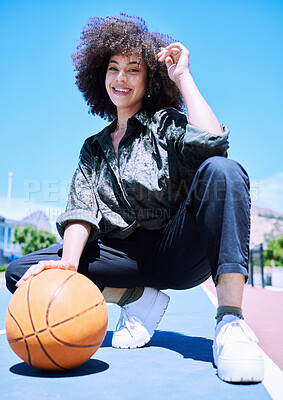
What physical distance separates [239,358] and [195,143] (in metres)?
1.18

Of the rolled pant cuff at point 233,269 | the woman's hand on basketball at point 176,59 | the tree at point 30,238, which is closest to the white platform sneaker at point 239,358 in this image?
the rolled pant cuff at point 233,269

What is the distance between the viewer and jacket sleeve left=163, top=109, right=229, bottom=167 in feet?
8.11

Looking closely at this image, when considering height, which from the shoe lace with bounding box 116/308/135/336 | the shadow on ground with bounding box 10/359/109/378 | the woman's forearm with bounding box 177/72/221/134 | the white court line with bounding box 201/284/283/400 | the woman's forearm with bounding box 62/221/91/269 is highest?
the woman's forearm with bounding box 177/72/221/134

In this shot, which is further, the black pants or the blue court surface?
the black pants

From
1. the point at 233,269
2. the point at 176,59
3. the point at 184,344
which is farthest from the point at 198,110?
the point at 184,344

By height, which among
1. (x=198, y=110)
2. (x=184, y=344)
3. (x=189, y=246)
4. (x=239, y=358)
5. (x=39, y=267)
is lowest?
(x=184, y=344)

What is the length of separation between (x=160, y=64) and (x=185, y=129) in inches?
34.8

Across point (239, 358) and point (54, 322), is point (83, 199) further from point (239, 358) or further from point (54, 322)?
point (239, 358)

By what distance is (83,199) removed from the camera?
3039mm

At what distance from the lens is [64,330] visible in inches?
82.5

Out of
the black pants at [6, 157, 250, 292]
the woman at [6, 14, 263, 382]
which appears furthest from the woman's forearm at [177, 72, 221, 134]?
the black pants at [6, 157, 250, 292]

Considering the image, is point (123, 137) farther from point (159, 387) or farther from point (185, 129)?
point (159, 387)

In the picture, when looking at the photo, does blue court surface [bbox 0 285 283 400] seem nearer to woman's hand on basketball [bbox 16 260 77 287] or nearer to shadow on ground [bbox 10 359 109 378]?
shadow on ground [bbox 10 359 109 378]

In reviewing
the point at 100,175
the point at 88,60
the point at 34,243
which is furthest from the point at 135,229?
the point at 34,243
